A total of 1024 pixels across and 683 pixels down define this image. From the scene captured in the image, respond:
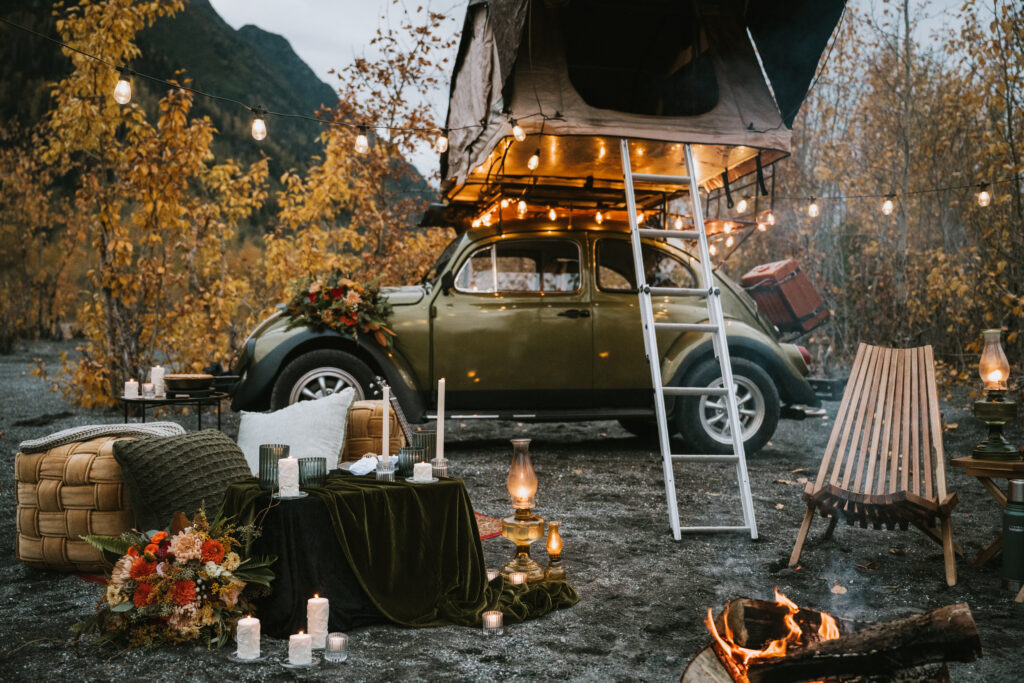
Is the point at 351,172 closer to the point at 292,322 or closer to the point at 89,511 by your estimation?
the point at 292,322

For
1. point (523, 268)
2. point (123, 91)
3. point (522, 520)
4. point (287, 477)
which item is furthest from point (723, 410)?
point (123, 91)

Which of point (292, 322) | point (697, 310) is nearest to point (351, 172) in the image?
point (292, 322)

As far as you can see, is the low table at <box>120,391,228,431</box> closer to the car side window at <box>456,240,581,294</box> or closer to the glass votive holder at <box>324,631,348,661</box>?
the car side window at <box>456,240,581,294</box>

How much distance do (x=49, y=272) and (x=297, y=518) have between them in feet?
76.2

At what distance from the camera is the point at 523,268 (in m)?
6.92

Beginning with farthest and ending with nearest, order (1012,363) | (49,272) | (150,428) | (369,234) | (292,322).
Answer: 1. (49,272)
2. (369,234)
3. (1012,363)
4. (292,322)
5. (150,428)

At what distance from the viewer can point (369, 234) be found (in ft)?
37.7

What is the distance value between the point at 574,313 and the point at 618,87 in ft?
7.64

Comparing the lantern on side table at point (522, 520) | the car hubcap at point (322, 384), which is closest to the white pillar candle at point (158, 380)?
the car hubcap at point (322, 384)

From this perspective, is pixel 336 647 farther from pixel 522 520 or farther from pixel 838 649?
pixel 838 649

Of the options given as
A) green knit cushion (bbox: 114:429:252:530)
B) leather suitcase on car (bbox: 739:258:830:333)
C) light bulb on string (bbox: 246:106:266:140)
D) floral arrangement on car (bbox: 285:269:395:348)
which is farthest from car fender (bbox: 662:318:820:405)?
green knit cushion (bbox: 114:429:252:530)

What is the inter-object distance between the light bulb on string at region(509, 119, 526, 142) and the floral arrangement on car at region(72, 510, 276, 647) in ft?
10.5

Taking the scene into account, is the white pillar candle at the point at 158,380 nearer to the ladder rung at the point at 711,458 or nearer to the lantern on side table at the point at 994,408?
the ladder rung at the point at 711,458

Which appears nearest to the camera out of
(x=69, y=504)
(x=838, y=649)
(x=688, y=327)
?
(x=838, y=649)
